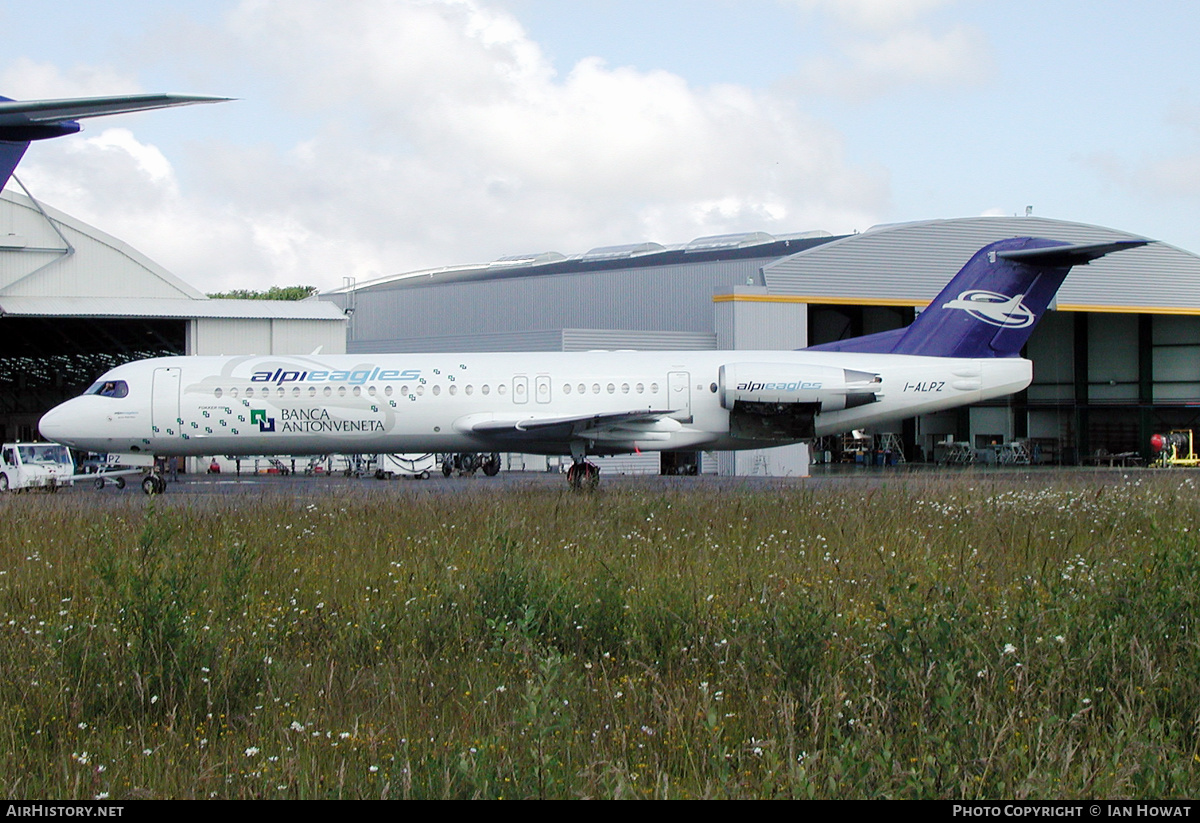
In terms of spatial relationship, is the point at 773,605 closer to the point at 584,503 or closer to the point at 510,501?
the point at 584,503

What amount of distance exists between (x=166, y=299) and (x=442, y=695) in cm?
3596

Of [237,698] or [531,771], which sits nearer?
[531,771]

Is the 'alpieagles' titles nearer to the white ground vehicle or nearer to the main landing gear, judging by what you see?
the main landing gear

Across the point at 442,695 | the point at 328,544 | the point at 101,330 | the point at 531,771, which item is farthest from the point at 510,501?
the point at 101,330

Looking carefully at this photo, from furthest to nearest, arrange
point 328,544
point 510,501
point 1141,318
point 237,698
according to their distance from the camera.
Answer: point 1141,318
point 510,501
point 328,544
point 237,698

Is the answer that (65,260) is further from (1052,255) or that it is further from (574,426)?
(1052,255)

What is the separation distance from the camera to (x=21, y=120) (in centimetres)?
920

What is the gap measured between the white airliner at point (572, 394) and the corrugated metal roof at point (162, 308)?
45.6 ft

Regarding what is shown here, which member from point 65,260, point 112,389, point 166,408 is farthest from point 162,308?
point 166,408

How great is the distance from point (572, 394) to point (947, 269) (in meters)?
22.0

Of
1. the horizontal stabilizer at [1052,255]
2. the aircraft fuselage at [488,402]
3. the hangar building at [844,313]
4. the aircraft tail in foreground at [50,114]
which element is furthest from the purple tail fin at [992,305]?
the aircraft tail in foreground at [50,114]

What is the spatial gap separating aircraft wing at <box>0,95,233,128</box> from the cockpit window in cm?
1544

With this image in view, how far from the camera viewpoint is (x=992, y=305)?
24.7 m

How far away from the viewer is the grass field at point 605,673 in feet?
15.5
